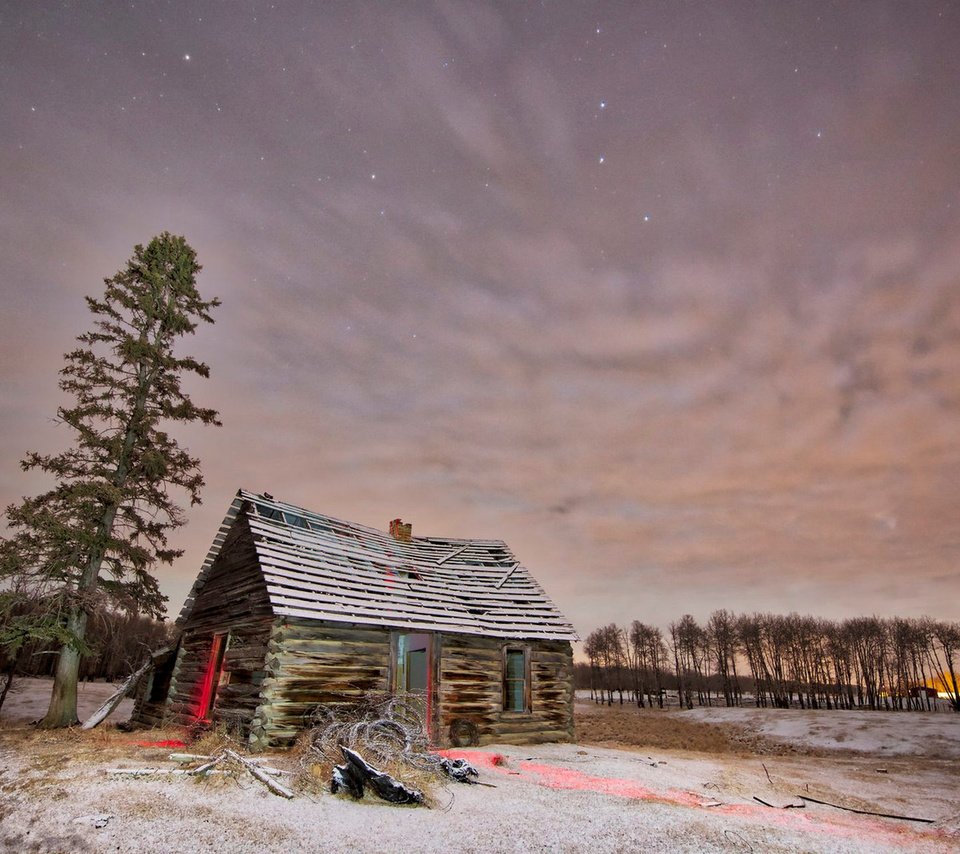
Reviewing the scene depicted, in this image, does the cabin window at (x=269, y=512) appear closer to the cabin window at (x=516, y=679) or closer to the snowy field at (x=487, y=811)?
the snowy field at (x=487, y=811)

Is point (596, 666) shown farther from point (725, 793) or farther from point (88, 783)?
point (88, 783)

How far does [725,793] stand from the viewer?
1131cm

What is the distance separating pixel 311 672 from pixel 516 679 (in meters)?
6.99

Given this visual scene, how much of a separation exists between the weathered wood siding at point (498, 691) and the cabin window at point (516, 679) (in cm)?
14

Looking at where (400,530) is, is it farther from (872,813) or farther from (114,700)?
(872,813)

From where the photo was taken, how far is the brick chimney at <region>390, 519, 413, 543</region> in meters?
23.8

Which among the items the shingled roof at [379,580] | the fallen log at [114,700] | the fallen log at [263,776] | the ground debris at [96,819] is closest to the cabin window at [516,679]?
the shingled roof at [379,580]

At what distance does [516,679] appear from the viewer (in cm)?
1806

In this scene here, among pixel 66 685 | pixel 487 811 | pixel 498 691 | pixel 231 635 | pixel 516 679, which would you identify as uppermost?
pixel 231 635

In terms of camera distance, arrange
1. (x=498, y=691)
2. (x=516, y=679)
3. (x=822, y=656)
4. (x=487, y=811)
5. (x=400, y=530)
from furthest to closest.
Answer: (x=822, y=656) < (x=400, y=530) < (x=516, y=679) < (x=498, y=691) < (x=487, y=811)

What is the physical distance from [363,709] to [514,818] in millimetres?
6881

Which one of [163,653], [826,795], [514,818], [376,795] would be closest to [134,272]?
[163,653]

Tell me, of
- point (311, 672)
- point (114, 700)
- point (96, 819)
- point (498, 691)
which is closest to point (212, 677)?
point (311, 672)

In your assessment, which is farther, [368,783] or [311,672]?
[311,672]
